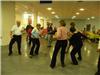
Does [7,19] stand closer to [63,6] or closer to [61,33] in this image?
[63,6]

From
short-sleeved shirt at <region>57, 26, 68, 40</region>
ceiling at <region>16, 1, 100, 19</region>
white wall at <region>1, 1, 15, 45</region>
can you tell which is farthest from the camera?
ceiling at <region>16, 1, 100, 19</region>

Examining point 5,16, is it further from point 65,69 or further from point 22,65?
point 65,69

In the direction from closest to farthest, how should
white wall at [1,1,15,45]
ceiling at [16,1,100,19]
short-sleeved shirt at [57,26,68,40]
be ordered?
short-sleeved shirt at [57,26,68,40], white wall at [1,1,15,45], ceiling at [16,1,100,19]

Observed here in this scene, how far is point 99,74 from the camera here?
6938 millimetres

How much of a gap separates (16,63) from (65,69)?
1950 millimetres

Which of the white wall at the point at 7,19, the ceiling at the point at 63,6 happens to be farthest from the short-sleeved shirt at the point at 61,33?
the white wall at the point at 7,19

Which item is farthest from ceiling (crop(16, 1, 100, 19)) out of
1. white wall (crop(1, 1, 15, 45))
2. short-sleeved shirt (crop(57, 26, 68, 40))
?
short-sleeved shirt (crop(57, 26, 68, 40))

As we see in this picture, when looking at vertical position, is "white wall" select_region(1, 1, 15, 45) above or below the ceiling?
below

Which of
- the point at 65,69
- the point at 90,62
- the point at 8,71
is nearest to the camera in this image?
the point at 8,71

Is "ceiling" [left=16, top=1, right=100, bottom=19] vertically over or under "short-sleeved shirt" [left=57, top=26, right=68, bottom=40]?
over

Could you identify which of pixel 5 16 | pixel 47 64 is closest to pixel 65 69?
pixel 47 64

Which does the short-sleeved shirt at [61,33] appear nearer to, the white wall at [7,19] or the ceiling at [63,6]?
the ceiling at [63,6]

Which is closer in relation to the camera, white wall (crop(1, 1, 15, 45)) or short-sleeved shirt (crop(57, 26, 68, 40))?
short-sleeved shirt (crop(57, 26, 68, 40))

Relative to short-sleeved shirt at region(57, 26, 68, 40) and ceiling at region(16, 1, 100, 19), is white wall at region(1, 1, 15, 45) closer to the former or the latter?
ceiling at region(16, 1, 100, 19)
